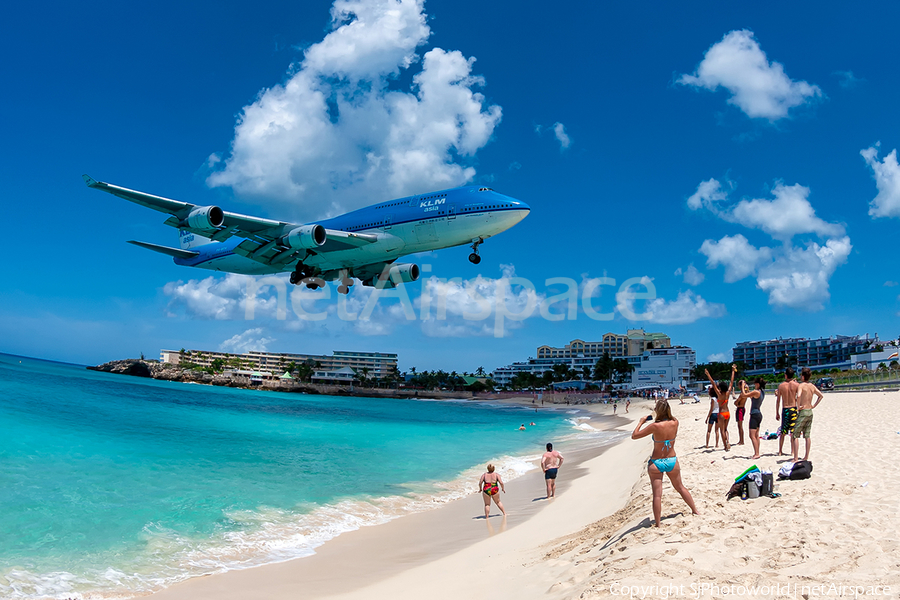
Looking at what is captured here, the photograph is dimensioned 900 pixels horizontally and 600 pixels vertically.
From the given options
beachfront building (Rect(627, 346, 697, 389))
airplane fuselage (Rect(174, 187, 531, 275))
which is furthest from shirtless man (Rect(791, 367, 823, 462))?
beachfront building (Rect(627, 346, 697, 389))

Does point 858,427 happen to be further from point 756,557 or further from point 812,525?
point 756,557

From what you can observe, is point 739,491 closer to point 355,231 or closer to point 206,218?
point 206,218

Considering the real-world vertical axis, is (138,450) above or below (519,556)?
below

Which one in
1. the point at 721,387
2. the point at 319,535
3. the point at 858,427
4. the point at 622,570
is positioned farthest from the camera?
the point at 858,427

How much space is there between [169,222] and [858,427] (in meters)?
29.7

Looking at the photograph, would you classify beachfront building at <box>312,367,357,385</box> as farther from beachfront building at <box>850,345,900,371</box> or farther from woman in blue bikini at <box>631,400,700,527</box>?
woman in blue bikini at <box>631,400,700,527</box>

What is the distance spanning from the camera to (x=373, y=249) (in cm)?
2778

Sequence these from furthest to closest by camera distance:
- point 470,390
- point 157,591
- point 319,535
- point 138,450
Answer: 1. point 470,390
2. point 138,450
3. point 319,535
4. point 157,591

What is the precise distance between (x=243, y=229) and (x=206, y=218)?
3165 mm

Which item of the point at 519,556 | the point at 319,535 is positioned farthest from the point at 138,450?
the point at 519,556

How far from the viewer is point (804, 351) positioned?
186 metres

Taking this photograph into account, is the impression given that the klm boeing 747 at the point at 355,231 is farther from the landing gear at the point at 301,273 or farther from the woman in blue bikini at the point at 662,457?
the woman in blue bikini at the point at 662,457

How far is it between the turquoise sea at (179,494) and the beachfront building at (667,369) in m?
111

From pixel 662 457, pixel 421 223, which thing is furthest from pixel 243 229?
pixel 662 457
